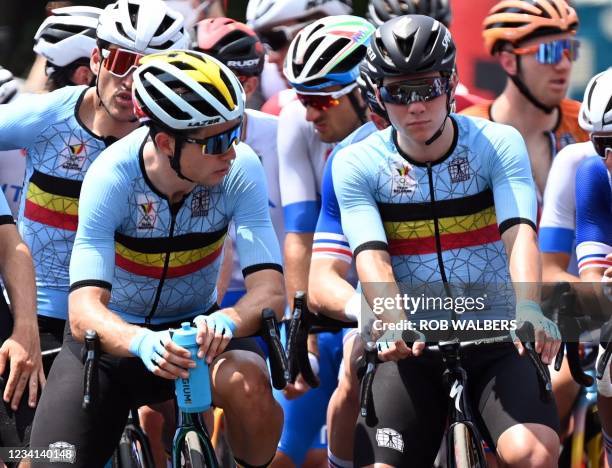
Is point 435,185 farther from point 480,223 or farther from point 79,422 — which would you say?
point 79,422

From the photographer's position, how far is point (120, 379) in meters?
6.54

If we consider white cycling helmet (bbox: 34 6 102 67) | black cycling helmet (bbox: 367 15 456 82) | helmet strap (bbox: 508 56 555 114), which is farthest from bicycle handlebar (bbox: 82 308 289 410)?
helmet strap (bbox: 508 56 555 114)

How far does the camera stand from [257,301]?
6.43 meters

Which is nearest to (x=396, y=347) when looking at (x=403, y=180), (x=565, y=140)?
(x=403, y=180)

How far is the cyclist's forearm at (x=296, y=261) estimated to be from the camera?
8383mm

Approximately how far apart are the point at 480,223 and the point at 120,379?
5.40 ft

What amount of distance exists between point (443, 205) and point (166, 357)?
1.45 m

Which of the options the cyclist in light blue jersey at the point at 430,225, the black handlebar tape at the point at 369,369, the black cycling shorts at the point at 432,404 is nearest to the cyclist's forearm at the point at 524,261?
the cyclist in light blue jersey at the point at 430,225

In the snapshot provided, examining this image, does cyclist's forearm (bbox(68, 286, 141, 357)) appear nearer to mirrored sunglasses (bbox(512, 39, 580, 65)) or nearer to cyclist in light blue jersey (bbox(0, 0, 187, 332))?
cyclist in light blue jersey (bbox(0, 0, 187, 332))

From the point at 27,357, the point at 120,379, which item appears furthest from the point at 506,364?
the point at 27,357

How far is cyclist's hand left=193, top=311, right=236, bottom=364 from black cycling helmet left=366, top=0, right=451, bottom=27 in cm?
388

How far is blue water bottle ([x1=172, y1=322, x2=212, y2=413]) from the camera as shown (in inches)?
238

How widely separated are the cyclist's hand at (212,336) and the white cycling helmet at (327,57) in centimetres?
239

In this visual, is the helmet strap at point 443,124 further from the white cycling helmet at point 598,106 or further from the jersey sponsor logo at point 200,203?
the jersey sponsor logo at point 200,203
